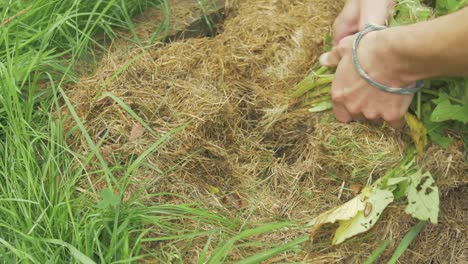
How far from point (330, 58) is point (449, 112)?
0.53m

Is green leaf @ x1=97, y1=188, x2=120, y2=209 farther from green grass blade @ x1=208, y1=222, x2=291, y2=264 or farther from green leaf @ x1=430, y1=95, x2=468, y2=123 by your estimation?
green leaf @ x1=430, y1=95, x2=468, y2=123

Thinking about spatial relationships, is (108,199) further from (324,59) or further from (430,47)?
(430,47)

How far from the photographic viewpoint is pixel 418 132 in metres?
2.21

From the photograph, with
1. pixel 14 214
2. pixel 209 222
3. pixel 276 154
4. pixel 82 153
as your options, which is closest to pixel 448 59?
pixel 276 154

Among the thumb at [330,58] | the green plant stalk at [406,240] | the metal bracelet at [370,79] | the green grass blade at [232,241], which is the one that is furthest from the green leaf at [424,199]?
the thumb at [330,58]

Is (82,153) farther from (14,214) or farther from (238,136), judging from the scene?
(238,136)

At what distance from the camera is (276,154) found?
2.46 m

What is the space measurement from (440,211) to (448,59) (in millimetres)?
629

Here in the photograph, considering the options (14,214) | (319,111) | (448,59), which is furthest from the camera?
(319,111)

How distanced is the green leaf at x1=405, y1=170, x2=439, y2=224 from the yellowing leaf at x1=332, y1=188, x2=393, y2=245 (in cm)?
7

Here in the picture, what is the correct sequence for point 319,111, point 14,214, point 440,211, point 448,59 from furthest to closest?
point 319,111
point 440,211
point 14,214
point 448,59

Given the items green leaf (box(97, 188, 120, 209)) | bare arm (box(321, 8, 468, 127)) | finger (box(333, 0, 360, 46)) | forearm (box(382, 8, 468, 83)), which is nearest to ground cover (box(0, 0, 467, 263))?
green leaf (box(97, 188, 120, 209))

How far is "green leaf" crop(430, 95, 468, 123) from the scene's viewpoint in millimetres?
2074

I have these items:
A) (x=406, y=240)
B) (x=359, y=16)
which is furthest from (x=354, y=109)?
(x=406, y=240)
